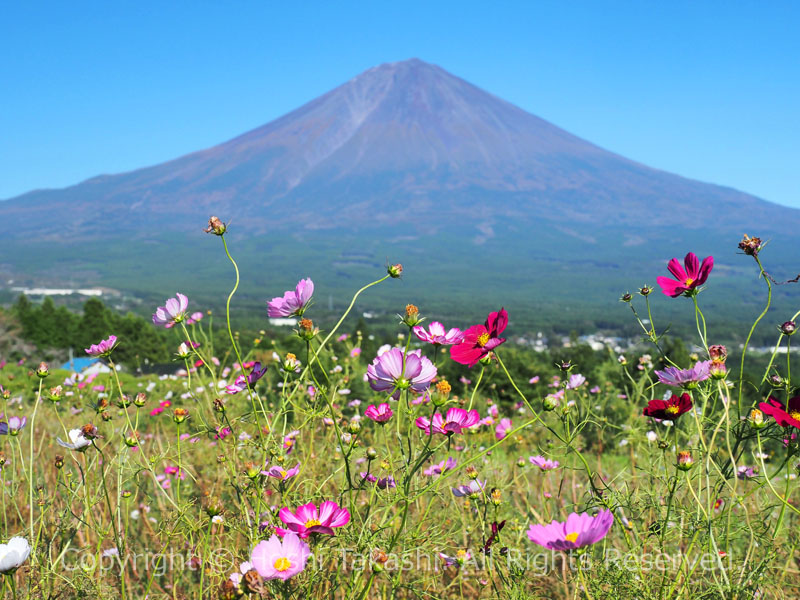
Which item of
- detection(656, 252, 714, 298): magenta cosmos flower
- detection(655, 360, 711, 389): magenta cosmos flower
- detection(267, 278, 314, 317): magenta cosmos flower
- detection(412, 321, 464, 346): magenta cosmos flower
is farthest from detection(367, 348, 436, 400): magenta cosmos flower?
detection(656, 252, 714, 298): magenta cosmos flower

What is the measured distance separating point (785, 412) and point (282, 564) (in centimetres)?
92

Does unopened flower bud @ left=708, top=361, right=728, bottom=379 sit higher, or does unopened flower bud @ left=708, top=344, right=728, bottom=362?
unopened flower bud @ left=708, top=344, right=728, bottom=362

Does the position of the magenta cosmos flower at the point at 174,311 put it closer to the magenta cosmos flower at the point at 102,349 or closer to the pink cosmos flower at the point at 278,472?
the magenta cosmos flower at the point at 102,349

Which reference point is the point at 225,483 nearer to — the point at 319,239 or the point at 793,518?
the point at 793,518

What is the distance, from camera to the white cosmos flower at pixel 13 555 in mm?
993

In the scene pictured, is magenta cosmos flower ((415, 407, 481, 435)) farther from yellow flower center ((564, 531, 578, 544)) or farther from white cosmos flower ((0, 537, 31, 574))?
white cosmos flower ((0, 537, 31, 574))

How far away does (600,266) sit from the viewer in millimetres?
125312

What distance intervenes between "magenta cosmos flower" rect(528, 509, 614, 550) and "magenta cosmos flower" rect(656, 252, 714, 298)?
0.57m

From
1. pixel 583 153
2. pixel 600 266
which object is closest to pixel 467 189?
pixel 583 153

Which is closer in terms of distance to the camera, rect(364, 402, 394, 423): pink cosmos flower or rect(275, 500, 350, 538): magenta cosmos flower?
rect(275, 500, 350, 538): magenta cosmos flower

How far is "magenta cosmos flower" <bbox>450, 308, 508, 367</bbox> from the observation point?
122 cm

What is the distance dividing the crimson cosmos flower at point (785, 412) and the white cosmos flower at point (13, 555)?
1.32 meters

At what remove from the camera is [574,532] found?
3.08 feet

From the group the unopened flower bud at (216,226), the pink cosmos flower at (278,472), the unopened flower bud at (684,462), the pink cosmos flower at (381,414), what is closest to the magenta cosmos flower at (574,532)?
the unopened flower bud at (684,462)
